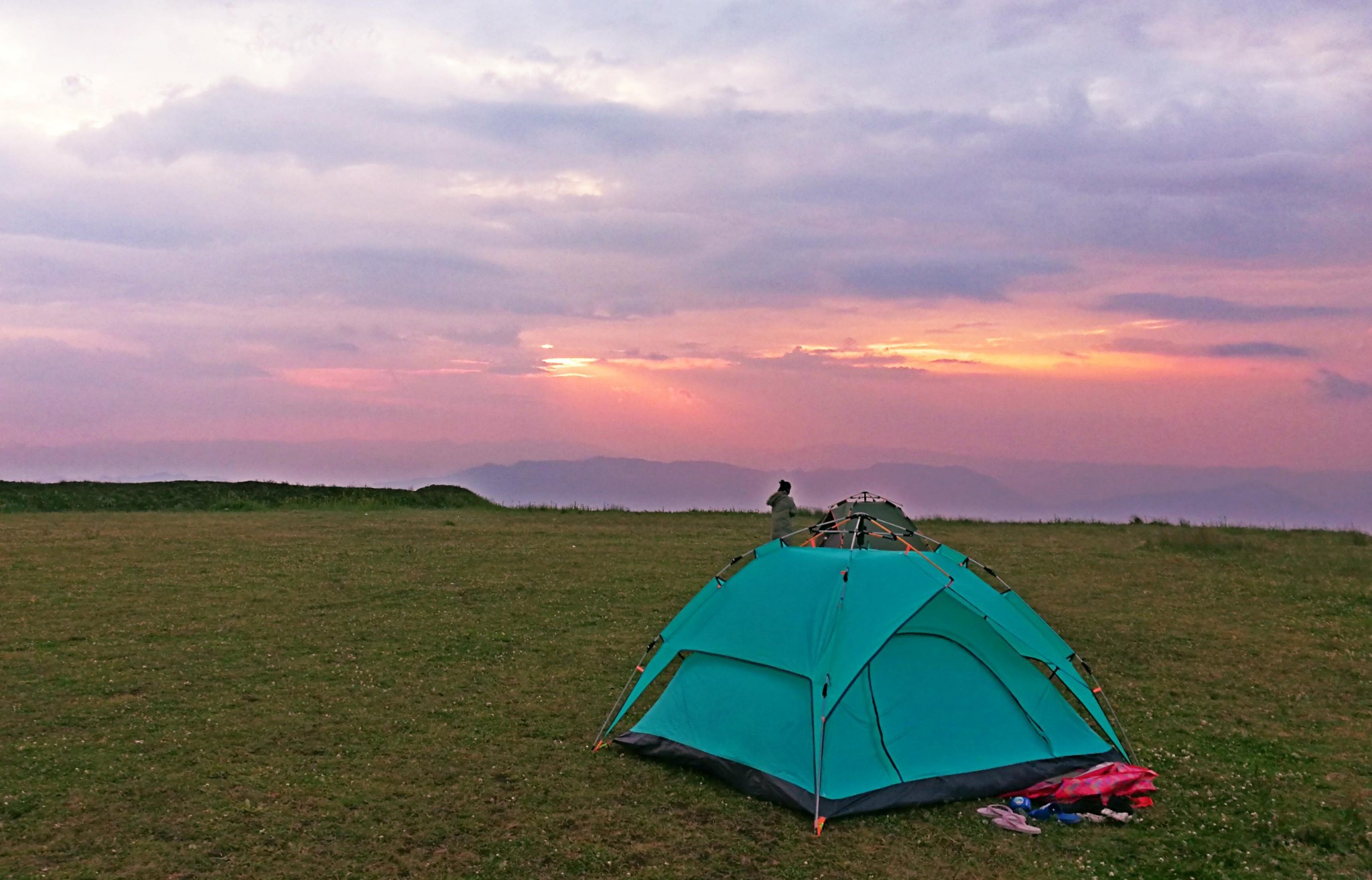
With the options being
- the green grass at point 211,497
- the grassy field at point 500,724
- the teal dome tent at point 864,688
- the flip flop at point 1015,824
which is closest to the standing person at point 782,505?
the grassy field at point 500,724

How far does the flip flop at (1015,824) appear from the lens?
9789 millimetres

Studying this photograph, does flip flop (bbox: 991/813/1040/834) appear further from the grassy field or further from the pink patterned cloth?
the pink patterned cloth

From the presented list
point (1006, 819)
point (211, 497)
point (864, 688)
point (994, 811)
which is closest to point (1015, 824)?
point (1006, 819)

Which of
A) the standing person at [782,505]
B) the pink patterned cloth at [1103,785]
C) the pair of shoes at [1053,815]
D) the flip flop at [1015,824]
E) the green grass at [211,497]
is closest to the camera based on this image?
the flip flop at [1015,824]

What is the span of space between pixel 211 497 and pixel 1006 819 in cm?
3961

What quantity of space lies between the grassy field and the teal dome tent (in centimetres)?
41

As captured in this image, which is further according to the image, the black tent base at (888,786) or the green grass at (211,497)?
the green grass at (211,497)

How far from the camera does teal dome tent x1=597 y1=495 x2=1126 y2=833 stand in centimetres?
1046

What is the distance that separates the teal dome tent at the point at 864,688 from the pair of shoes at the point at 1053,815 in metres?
0.61

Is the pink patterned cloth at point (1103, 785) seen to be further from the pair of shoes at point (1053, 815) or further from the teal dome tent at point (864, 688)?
the teal dome tent at point (864, 688)

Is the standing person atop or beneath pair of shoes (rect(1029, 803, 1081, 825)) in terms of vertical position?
atop

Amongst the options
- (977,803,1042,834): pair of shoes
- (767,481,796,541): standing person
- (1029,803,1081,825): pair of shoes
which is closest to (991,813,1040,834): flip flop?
(977,803,1042,834): pair of shoes

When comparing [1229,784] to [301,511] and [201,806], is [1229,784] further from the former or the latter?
[301,511]

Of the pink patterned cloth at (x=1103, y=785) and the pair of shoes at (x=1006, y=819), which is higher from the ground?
the pink patterned cloth at (x=1103, y=785)
